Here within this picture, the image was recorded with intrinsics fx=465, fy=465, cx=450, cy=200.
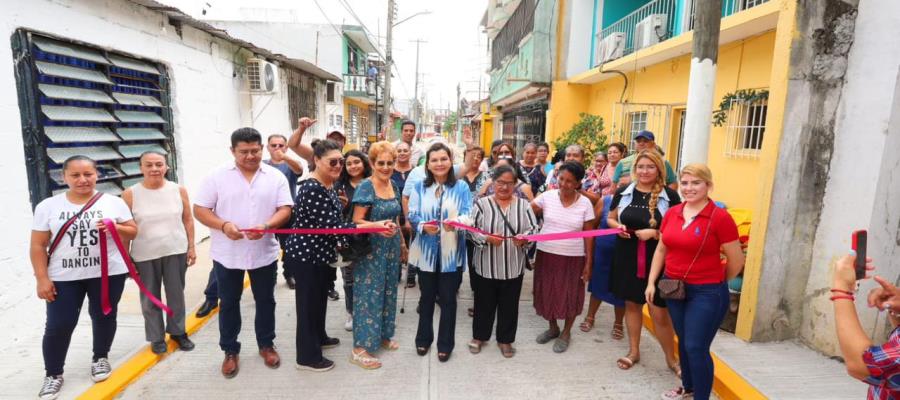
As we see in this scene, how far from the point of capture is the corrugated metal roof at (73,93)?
3863mm

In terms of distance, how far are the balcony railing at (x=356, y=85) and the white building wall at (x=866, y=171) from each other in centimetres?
1873

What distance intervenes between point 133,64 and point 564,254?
16.5 ft

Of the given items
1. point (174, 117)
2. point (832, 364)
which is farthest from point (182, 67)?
point (832, 364)

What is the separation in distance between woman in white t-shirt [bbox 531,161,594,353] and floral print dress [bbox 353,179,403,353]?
1.25 metres

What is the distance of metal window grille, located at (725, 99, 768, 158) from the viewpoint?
20.4 ft

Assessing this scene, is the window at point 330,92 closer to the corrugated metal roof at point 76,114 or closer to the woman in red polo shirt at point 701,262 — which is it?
the corrugated metal roof at point 76,114

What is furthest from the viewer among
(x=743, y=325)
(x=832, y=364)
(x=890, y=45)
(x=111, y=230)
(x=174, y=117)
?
(x=174, y=117)

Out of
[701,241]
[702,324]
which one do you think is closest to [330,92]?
[701,241]

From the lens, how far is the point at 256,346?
13.1ft

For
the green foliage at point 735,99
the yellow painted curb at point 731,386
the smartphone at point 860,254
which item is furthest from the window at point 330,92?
the smartphone at point 860,254

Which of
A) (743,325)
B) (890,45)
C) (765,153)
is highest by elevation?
(890,45)

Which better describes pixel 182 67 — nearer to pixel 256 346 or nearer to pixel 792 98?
pixel 256 346

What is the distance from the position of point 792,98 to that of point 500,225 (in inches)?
96.8

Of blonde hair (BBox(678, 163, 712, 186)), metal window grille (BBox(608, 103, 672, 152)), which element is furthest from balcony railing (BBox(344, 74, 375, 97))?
blonde hair (BBox(678, 163, 712, 186))
